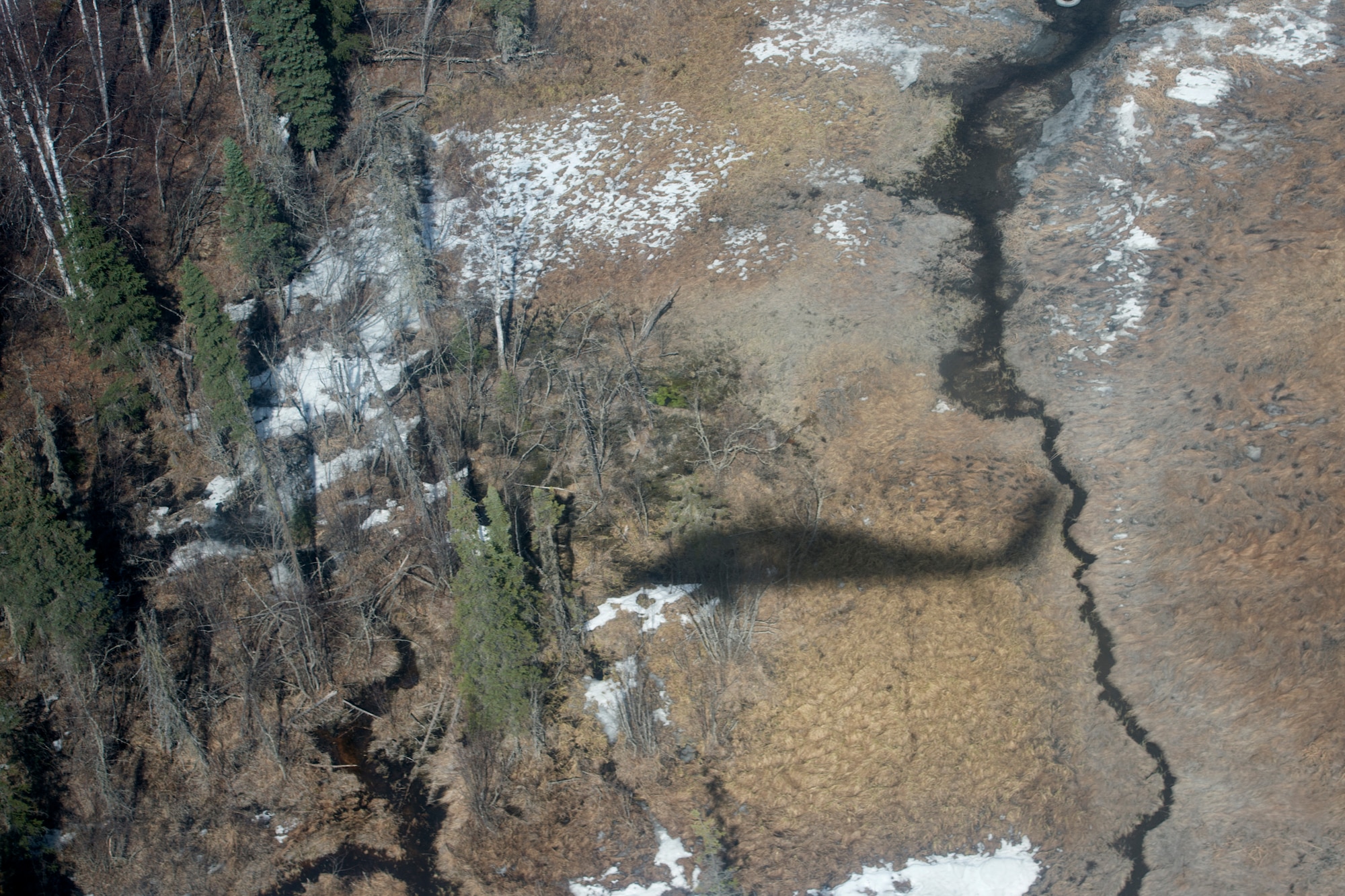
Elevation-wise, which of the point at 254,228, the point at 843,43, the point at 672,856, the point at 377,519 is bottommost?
the point at 672,856

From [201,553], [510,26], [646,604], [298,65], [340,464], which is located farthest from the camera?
[510,26]

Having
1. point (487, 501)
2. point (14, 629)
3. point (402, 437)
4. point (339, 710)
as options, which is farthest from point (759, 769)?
point (14, 629)

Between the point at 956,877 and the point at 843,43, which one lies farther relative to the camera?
the point at 843,43

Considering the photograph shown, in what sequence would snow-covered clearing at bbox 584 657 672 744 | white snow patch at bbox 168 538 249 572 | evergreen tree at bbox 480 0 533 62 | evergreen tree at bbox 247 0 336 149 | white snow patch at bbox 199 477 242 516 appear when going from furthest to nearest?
evergreen tree at bbox 480 0 533 62 < evergreen tree at bbox 247 0 336 149 < white snow patch at bbox 199 477 242 516 < white snow patch at bbox 168 538 249 572 < snow-covered clearing at bbox 584 657 672 744

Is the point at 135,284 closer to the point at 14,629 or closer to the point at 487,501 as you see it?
the point at 14,629

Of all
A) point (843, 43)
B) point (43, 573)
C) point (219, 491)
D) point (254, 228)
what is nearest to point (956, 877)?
point (43, 573)

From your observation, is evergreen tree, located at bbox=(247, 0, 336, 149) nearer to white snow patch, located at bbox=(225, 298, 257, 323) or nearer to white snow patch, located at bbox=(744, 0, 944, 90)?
white snow patch, located at bbox=(225, 298, 257, 323)

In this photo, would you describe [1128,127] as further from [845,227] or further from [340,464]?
[340,464]

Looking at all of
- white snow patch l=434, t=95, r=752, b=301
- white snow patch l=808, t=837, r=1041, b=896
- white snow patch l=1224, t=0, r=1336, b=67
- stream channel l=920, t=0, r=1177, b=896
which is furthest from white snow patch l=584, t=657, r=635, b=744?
white snow patch l=1224, t=0, r=1336, b=67

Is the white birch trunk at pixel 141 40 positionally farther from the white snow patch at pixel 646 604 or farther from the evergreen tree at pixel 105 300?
the white snow patch at pixel 646 604
